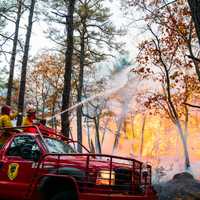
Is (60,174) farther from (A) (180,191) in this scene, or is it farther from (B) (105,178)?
(A) (180,191)

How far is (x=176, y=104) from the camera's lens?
29266 millimetres

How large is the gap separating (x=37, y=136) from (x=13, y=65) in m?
16.3

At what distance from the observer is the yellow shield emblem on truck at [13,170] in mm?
8617

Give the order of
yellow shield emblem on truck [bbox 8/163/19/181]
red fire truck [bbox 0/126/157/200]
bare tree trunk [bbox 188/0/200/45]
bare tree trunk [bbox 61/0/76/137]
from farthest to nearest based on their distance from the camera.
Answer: bare tree trunk [bbox 61/0/76/137], yellow shield emblem on truck [bbox 8/163/19/181], red fire truck [bbox 0/126/157/200], bare tree trunk [bbox 188/0/200/45]

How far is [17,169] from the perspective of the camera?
859cm

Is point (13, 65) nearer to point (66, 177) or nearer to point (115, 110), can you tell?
point (66, 177)

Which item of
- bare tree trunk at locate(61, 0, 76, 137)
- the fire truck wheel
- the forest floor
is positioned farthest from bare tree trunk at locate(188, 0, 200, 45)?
bare tree trunk at locate(61, 0, 76, 137)

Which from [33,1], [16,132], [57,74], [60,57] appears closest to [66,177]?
[16,132]

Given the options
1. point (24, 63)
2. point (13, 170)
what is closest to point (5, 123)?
point (13, 170)

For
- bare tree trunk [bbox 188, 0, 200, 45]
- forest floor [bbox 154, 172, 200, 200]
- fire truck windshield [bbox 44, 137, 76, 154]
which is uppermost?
bare tree trunk [bbox 188, 0, 200, 45]

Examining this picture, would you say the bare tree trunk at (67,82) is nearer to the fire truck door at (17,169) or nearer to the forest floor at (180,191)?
the forest floor at (180,191)

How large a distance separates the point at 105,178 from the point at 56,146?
6.52ft

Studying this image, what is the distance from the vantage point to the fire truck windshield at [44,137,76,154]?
28.6ft

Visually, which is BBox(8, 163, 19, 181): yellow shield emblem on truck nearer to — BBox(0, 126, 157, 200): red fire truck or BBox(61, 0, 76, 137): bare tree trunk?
BBox(0, 126, 157, 200): red fire truck
